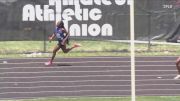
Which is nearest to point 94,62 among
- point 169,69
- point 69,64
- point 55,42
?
point 69,64

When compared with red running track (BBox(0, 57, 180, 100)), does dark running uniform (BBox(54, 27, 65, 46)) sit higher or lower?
higher

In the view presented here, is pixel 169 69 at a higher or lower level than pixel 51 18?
lower

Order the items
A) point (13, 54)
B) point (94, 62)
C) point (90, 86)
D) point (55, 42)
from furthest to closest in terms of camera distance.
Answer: point (55, 42), point (13, 54), point (94, 62), point (90, 86)

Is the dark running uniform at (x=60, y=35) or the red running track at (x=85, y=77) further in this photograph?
the dark running uniform at (x=60, y=35)

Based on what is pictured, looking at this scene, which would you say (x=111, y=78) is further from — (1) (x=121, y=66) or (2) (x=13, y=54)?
(2) (x=13, y=54)

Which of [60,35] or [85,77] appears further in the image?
[60,35]

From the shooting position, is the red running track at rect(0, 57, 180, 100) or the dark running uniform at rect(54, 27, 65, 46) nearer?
the red running track at rect(0, 57, 180, 100)

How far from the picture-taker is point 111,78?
21766 millimetres

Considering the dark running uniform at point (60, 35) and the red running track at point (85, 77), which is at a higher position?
the dark running uniform at point (60, 35)

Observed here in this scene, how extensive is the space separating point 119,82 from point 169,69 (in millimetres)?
1964

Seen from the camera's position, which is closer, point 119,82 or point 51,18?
point 119,82

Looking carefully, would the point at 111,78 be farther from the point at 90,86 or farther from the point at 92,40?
the point at 92,40

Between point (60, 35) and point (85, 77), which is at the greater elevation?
point (60, 35)

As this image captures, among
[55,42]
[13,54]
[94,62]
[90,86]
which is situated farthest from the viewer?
[55,42]
